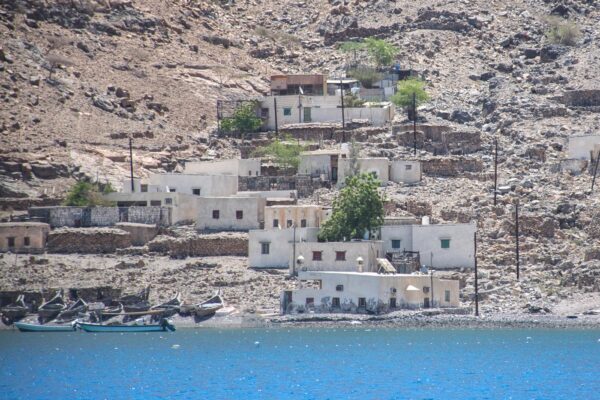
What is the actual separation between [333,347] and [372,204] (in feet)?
30.3

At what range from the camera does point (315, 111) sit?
123625 mm

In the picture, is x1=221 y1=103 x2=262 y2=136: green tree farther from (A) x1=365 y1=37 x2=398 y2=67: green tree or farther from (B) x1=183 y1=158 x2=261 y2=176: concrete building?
(A) x1=365 y1=37 x2=398 y2=67: green tree

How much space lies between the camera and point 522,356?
316 feet

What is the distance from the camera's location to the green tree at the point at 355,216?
107 meters

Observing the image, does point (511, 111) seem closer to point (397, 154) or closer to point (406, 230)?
point (397, 154)

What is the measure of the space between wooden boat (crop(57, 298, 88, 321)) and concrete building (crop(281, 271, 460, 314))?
8023 millimetres

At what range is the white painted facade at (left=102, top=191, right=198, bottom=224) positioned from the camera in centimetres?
11275

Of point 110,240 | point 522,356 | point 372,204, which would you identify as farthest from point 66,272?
point 522,356

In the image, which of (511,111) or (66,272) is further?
(511,111)

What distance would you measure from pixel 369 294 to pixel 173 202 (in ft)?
42.6

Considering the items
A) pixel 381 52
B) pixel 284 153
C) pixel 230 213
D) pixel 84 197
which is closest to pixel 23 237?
pixel 84 197

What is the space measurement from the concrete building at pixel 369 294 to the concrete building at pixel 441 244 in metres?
3.26

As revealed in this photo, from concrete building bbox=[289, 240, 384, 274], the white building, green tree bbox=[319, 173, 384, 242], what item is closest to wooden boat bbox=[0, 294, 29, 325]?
concrete building bbox=[289, 240, 384, 274]

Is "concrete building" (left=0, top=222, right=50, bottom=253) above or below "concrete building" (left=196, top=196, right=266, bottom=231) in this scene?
below
